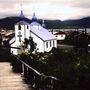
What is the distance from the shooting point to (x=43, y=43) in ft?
300

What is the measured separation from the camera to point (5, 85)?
1300 centimetres

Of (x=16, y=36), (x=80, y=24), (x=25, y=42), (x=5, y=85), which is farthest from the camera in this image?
(x=80, y=24)

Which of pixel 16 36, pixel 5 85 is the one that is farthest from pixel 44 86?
pixel 16 36

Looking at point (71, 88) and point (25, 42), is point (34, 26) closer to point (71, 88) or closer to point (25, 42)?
point (25, 42)

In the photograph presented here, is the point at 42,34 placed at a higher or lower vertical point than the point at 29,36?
higher

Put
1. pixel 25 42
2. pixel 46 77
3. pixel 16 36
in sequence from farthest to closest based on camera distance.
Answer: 1. pixel 16 36
2. pixel 25 42
3. pixel 46 77

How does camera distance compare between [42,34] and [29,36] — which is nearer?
[29,36]

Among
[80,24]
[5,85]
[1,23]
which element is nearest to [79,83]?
[5,85]

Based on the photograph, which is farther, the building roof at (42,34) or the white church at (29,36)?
the building roof at (42,34)

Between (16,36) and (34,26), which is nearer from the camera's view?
(16,36)

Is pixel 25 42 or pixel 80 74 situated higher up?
pixel 80 74

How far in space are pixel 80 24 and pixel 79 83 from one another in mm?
182589

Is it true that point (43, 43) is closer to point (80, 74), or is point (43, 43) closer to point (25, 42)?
point (25, 42)

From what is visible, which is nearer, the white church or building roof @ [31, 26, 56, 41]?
the white church
